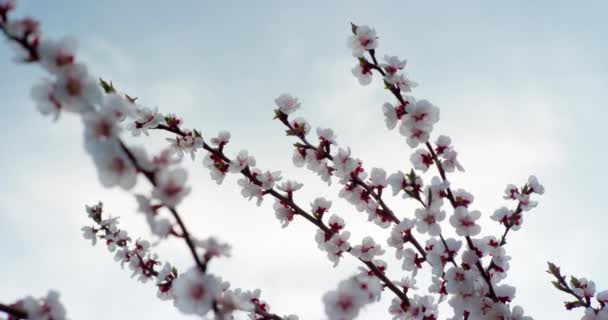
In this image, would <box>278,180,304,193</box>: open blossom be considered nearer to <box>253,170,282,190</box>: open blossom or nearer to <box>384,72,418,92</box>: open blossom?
<box>253,170,282,190</box>: open blossom

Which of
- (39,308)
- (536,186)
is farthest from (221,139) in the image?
(536,186)

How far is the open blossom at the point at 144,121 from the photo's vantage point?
386 centimetres

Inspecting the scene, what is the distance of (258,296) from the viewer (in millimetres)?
3914

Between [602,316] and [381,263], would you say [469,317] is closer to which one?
[381,263]

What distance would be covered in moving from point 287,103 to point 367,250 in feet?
4.81

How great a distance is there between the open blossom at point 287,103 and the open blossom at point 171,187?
2137 mm

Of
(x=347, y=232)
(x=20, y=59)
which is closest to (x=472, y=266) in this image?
(x=347, y=232)

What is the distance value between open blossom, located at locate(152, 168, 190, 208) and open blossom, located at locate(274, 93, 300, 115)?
2.14 metres

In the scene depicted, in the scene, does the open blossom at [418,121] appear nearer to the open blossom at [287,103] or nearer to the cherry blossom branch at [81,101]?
the open blossom at [287,103]

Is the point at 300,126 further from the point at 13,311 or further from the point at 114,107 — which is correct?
the point at 13,311

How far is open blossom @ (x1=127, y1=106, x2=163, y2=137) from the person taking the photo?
12.6ft

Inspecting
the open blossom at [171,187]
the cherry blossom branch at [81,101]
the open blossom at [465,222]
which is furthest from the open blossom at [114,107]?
the open blossom at [465,222]

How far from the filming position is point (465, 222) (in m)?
3.36

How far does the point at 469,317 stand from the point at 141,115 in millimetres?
3235
